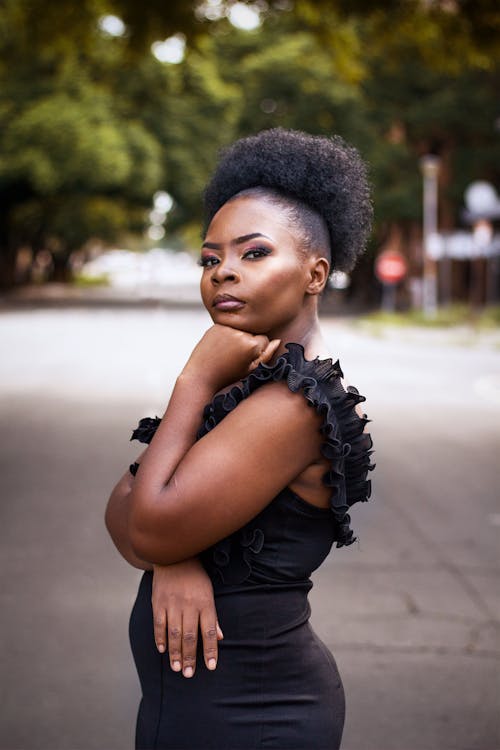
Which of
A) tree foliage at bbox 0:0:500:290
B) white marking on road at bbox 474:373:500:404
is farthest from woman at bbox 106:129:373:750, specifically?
tree foliage at bbox 0:0:500:290

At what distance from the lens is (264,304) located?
164 centimetres

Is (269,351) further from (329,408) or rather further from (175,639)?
(175,639)

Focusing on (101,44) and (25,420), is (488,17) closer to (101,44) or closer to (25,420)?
(25,420)

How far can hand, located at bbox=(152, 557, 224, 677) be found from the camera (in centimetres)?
158

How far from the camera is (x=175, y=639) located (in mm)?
1594

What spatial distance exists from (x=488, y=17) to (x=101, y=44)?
1004 inches

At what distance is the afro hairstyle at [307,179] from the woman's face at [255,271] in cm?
6

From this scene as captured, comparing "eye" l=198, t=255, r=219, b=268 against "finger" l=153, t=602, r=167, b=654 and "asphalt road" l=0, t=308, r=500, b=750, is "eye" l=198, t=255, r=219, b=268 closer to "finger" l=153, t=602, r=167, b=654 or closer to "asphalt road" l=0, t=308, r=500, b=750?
"finger" l=153, t=602, r=167, b=654

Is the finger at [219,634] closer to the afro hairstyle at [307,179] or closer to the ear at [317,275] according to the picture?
the ear at [317,275]

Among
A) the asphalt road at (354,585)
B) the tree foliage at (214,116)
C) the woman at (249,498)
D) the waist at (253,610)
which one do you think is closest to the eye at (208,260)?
the woman at (249,498)

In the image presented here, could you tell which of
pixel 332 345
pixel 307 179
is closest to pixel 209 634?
pixel 307 179

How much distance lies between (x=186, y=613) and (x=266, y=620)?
0.13 metres

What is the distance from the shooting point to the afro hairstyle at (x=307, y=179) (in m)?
1.72

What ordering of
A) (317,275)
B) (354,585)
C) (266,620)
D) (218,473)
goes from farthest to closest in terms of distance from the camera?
(354,585)
(317,275)
(266,620)
(218,473)
